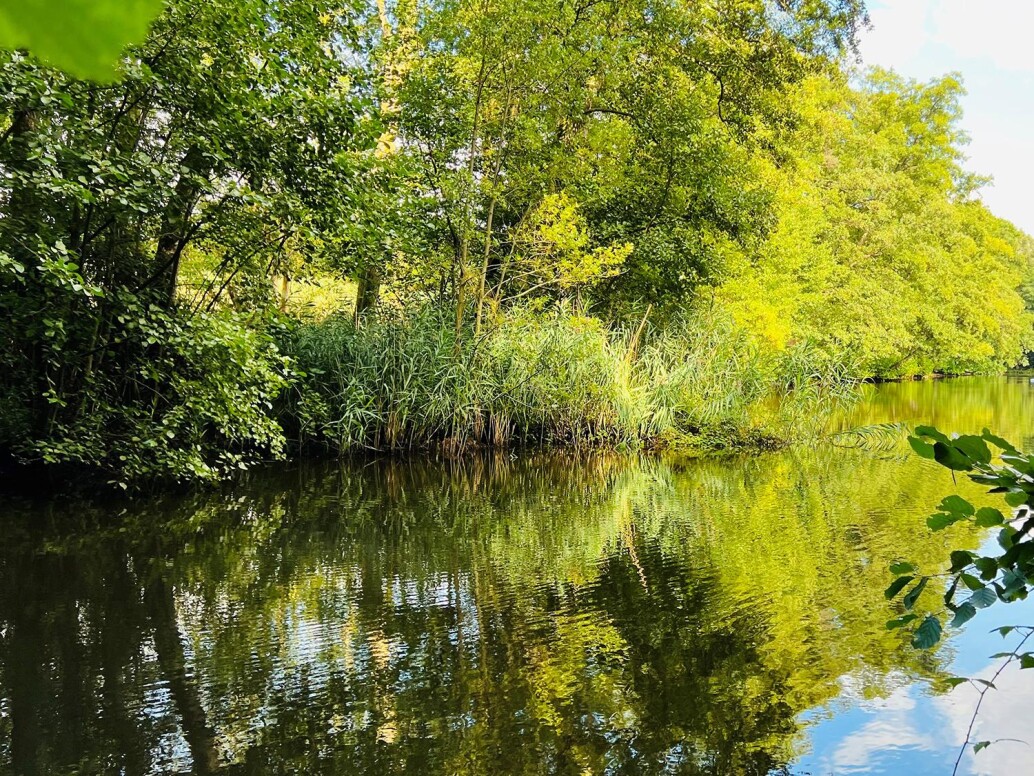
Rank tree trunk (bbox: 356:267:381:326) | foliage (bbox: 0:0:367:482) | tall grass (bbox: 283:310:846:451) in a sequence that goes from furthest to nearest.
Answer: tree trunk (bbox: 356:267:381:326), tall grass (bbox: 283:310:846:451), foliage (bbox: 0:0:367:482)

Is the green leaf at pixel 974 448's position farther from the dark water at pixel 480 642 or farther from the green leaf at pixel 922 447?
the dark water at pixel 480 642

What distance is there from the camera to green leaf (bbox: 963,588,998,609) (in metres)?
1.13

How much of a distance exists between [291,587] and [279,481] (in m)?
4.04

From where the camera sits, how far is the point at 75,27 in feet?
0.72

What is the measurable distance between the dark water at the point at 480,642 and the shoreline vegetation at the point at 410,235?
1.44 meters

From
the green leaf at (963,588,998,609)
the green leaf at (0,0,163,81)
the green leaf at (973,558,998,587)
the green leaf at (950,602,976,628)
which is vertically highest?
the green leaf at (0,0,163,81)

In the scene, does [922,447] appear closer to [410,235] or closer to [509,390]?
[410,235]

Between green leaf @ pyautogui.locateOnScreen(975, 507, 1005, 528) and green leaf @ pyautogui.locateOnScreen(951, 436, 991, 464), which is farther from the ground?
green leaf @ pyautogui.locateOnScreen(951, 436, 991, 464)

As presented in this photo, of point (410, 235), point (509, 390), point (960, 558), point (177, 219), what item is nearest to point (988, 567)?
point (960, 558)

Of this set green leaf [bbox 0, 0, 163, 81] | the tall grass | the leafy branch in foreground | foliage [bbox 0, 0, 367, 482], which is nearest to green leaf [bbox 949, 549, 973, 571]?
the leafy branch in foreground

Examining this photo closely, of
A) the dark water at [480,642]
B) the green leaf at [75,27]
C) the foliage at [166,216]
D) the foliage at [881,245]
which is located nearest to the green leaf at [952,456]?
the green leaf at [75,27]

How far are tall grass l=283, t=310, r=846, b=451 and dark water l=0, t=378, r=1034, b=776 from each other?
2.97 meters

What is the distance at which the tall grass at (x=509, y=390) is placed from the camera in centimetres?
949

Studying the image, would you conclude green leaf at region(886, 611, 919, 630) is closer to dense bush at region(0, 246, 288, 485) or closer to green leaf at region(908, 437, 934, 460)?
green leaf at region(908, 437, 934, 460)
